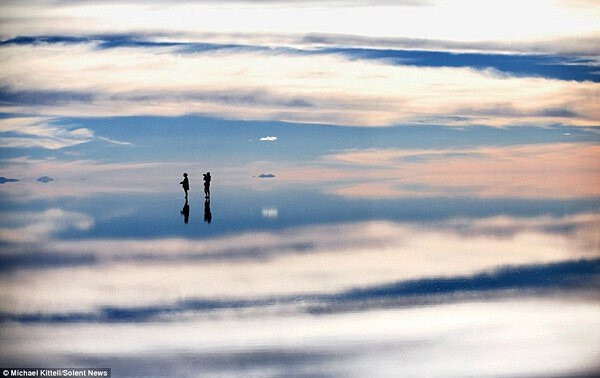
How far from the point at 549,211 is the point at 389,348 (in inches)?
255

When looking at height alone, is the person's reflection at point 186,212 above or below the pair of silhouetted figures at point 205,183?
below

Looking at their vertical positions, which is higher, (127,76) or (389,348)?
(127,76)

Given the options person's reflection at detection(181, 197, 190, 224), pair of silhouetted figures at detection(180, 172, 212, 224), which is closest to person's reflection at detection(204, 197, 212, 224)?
pair of silhouetted figures at detection(180, 172, 212, 224)

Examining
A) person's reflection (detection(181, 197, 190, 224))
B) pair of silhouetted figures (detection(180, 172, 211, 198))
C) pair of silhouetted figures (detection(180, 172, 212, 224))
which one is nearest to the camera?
person's reflection (detection(181, 197, 190, 224))

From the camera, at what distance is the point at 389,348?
5.88m

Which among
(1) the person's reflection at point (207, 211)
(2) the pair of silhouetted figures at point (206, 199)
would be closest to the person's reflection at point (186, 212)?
(2) the pair of silhouetted figures at point (206, 199)

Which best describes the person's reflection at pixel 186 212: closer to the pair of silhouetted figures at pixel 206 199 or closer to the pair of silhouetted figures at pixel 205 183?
the pair of silhouetted figures at pixel 206 199

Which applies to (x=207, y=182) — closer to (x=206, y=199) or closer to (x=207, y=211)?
(x=207, y=211)

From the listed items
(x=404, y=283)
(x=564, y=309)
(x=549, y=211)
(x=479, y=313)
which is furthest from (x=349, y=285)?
(x=549, y=211)

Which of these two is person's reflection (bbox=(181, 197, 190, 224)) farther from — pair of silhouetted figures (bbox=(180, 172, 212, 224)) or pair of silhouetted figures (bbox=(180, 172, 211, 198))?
pair of silhouetted figures (bbox=(180, 172, 211, 198))

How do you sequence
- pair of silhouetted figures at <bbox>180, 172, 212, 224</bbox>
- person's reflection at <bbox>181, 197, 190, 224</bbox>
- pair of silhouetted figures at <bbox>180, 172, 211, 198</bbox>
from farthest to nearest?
pair of silhouetted figures at <bbox>180, 172, 211, 198</bbox>, pair of silhouetted figures at <bbox>180, 172, 212, 224</bbox>, person's reflection at <bbox>181, 197, 190, 224</bbox>

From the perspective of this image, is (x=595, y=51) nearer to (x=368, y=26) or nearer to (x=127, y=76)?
(x=368, y=26)

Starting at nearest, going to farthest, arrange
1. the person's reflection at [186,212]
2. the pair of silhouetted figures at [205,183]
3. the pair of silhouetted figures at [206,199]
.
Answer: the person's reflection at [186,212]
the pair of silhouetted figures at [206,199]
the pair of silhouetted figures at [205,183]

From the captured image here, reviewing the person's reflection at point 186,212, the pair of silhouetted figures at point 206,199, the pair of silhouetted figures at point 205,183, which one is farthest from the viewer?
the pair of silhouetted figures at point 205,183
